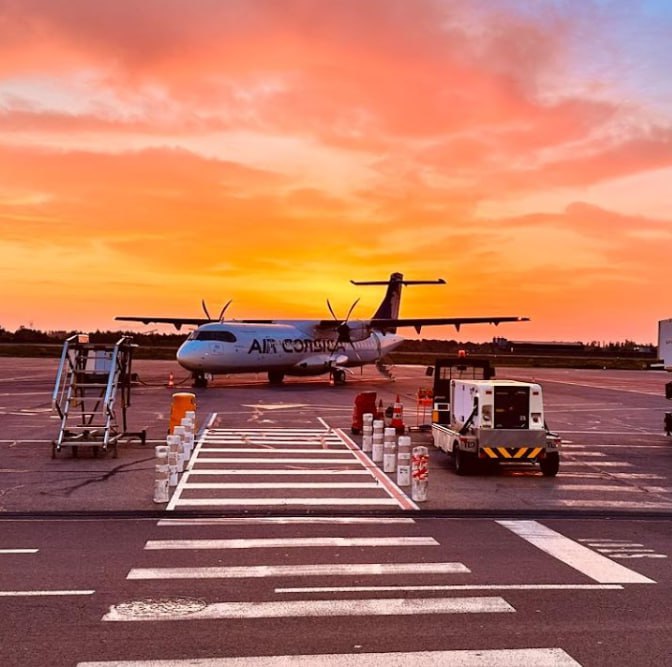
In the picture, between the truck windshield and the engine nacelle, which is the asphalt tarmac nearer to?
the truck windshield

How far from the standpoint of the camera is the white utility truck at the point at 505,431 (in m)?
16.2

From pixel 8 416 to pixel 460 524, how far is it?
19.7 m

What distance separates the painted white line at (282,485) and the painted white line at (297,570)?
5502mm

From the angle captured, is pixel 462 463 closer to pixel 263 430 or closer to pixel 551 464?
pixel 551 464

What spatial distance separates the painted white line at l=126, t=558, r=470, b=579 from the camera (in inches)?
343

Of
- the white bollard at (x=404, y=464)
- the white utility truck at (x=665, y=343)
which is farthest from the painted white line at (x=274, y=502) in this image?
the white utility truck at (x=665, y=343)

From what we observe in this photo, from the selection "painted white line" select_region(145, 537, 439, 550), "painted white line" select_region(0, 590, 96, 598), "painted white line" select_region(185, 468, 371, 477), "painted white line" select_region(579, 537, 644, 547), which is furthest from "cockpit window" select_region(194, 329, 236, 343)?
"painted white line" select_region(0, 590, 96, 598)

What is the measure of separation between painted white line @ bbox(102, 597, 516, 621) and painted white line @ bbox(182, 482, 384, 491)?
22.7 feet

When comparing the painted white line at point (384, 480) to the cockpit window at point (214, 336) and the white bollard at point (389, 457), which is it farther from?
the cockpit window at point (214, 336)

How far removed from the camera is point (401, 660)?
6324 millimetres

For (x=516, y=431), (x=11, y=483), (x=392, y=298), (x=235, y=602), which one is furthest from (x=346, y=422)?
(x=392, y=298)

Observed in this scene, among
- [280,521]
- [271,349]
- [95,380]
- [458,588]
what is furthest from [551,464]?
[271,349]

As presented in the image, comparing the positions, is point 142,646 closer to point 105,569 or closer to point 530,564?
point 105,569

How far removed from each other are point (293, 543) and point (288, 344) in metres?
36.0
